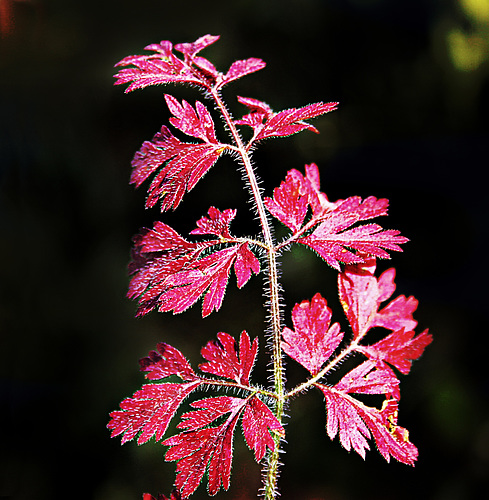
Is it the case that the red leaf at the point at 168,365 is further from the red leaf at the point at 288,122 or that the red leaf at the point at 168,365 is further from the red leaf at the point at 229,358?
the red leaf at the point at 288,122

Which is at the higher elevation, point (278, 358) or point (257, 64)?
point (257, 64)

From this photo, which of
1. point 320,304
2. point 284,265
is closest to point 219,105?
point 320,304

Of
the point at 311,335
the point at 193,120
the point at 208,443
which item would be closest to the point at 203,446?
the point at 208,443

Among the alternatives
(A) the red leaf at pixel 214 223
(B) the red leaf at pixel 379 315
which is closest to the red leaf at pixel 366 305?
(B) the red leaf at pixel 379 315

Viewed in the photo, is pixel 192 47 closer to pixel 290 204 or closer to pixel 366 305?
pixel 290 204

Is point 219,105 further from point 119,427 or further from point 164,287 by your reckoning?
point 119,427

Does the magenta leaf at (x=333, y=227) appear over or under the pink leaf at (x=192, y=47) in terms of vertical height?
under
